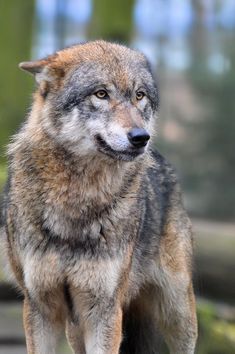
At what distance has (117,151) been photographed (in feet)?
17.0

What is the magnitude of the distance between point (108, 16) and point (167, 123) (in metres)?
3.00

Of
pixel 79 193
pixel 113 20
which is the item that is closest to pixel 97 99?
pixel 79 193

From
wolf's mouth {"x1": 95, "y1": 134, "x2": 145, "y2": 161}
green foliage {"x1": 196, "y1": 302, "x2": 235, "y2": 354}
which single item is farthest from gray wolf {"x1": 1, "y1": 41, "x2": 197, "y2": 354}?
green foliage {"x1": 196, "y1": 302, "x2": 235, "y2": 354}

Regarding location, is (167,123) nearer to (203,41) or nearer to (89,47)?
(203,41)

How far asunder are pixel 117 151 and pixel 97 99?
0.31 metres

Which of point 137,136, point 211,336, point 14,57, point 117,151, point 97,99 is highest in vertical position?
point 97,99

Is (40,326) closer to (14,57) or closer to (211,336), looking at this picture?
(211,336)

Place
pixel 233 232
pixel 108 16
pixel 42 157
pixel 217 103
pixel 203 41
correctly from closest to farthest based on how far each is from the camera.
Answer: pixel 42 157 < pixel 233 232 < pixel 108 16 < pixel 217 103 < pixel 203 41

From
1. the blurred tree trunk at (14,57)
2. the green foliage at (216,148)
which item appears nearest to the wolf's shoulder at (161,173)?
the blurred tree trunk at (14,57)

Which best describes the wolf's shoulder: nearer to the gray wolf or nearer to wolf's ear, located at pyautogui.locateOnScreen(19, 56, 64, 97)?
the gray wolf

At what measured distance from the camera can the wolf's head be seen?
5.16 metres

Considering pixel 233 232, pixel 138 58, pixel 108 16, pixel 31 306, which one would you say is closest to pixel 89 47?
pixel 138 58

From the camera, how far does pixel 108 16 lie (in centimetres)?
1182

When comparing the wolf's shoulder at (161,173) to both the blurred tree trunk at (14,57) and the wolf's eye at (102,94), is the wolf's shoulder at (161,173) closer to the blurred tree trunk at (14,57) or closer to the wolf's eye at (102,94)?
the wolf's eye at (102,94)
